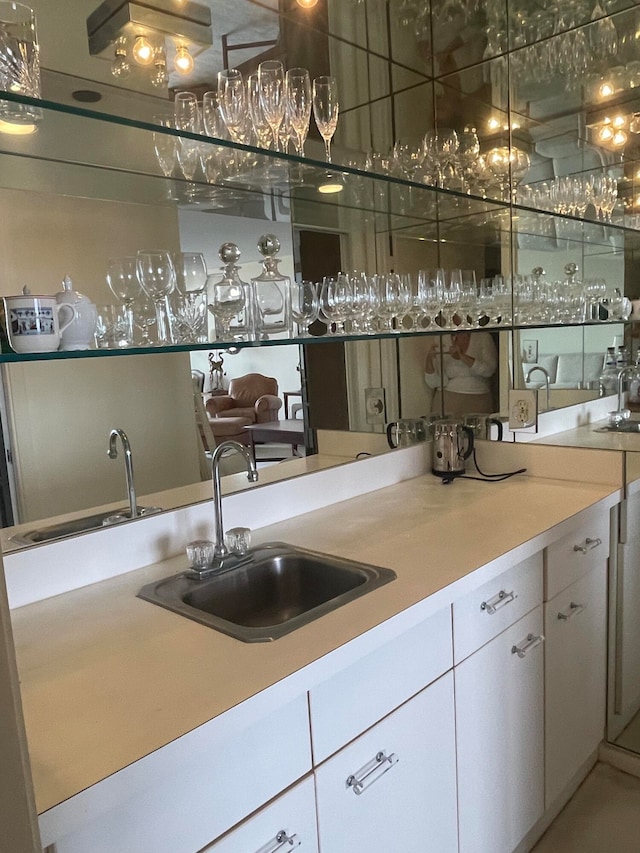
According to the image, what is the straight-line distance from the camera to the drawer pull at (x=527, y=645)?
1.67 meters

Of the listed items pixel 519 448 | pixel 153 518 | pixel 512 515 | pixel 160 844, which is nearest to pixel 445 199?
pixel 519 448

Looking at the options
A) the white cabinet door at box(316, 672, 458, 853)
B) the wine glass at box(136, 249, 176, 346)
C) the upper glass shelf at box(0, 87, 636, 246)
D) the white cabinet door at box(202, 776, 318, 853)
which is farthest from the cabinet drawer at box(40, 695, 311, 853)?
the upper glass shelf at box(0, 87, 636, 246)

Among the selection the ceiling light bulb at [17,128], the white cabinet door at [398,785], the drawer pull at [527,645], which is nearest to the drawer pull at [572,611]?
the drawer pull at [527,645]

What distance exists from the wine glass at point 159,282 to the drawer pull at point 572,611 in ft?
4.22

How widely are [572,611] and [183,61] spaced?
1890 mm

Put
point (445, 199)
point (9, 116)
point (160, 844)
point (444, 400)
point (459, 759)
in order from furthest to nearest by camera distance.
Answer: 1. point (444, 400)
2. point (445, 199)
3. point (459, 759)
4. point (9, 116)
5. point (160, 844)

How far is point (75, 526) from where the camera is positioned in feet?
5.05

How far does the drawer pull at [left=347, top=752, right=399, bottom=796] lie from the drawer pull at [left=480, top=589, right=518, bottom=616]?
0.41 m

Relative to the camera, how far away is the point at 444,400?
2596 mm

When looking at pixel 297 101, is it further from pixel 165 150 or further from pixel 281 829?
pixel 281 829

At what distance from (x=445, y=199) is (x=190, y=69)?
0.96 metres

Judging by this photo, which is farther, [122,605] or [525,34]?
[525,34]

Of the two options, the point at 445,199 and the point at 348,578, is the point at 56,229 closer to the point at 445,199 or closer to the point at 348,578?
the point at 348,578

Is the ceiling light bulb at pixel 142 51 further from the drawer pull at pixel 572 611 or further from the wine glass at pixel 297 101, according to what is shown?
the drawer pull at pixel 572 611
